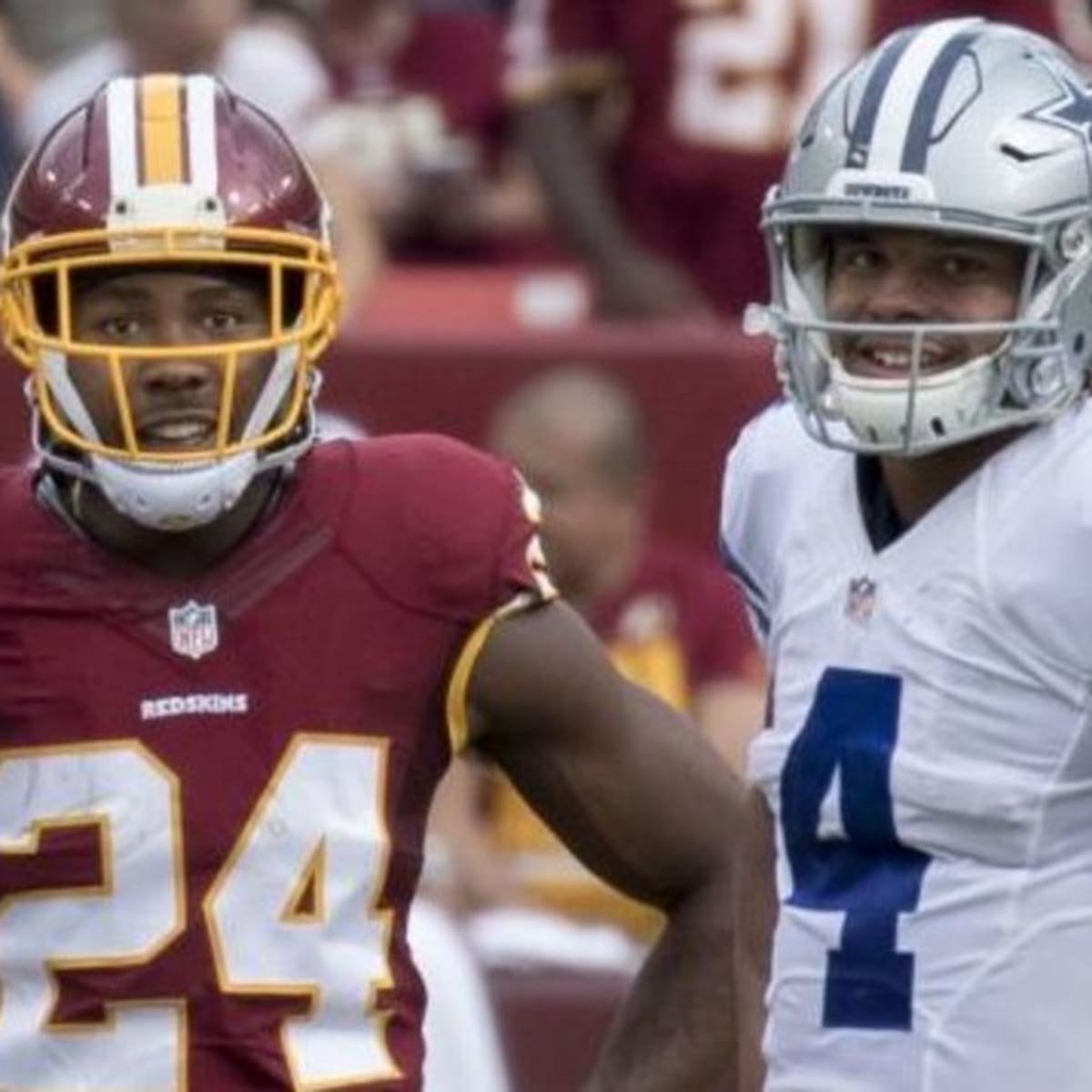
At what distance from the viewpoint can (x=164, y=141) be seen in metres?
5.15

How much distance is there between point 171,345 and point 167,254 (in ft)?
0.28

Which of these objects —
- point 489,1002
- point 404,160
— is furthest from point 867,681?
point 404,160

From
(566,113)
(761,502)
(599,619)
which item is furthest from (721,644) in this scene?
(761,502)

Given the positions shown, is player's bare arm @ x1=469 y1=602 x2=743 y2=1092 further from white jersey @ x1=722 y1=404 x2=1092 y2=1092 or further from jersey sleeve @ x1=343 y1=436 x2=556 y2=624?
white jersey @ x1=722 y1=404 x2=1092 y2=1092

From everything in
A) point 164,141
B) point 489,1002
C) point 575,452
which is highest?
point 164,141

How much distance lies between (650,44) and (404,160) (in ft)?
2.58

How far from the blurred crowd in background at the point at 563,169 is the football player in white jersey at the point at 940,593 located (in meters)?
2.59

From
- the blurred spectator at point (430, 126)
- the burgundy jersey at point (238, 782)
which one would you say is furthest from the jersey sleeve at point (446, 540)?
the blurred spectator at point (430, 126)

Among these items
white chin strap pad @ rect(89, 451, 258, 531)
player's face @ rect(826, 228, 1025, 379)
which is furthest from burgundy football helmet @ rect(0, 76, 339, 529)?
player's face @ rect(826, 228, 1025, 379)

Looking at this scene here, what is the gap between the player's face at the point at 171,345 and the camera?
5.00 meters

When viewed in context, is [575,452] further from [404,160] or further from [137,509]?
[137,509]

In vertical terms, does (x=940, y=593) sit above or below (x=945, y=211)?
below

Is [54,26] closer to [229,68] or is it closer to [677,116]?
[229,68]

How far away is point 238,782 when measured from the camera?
5.01 metres
